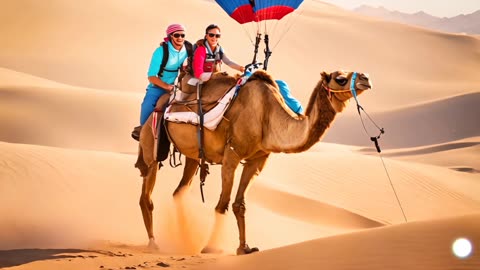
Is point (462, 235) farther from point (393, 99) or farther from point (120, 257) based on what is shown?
point (393, 99)

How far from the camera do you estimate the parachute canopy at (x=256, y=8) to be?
484 inches

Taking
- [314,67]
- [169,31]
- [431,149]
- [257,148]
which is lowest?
[257,148]

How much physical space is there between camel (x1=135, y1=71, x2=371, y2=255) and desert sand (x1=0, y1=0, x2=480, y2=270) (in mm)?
994

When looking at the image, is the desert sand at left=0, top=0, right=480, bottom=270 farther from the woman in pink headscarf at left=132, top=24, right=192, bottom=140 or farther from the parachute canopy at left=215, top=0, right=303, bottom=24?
the parachute canopy at left=215, top=0, right=303, bottom=24

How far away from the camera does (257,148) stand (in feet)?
29.9

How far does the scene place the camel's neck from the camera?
8.36m

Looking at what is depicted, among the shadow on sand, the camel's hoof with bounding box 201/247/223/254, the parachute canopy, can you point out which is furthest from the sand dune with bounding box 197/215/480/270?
the parachute canopy

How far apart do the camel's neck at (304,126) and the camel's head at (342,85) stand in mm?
84

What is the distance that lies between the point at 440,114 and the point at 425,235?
115 feet

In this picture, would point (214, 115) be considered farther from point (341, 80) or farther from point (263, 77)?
point (341, 80)

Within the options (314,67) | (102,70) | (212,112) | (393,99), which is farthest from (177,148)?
(314,67)

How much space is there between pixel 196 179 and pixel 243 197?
672 cm

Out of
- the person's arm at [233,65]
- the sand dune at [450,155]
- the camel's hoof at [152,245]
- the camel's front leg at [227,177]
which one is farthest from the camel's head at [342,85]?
the sand dune at [450,155]

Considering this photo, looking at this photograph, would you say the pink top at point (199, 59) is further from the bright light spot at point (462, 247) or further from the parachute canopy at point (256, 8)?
the bright light spot at point (462, 247)
